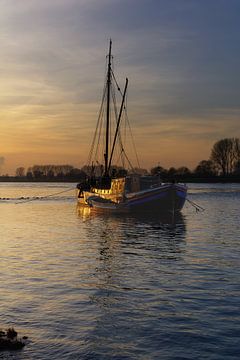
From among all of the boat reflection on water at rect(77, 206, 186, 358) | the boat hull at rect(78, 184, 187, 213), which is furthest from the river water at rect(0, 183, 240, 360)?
the boat hull at rect(78, 184, 187, 213)

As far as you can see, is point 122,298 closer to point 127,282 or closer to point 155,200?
point 127,282

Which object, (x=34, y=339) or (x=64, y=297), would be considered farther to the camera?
(x=64, y=297)

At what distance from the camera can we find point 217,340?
417 inches

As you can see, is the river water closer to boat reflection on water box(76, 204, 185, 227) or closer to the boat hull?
boat reflection on water box(76, 204, 185, 227)

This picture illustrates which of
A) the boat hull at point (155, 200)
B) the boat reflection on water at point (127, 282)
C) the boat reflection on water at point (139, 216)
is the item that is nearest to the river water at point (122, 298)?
the boat reflection on water at point (127, 282)

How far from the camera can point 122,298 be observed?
14.4 metres

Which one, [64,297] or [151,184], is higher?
[151,184]

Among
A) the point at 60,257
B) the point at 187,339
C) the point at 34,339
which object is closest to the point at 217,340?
the point at 187,339

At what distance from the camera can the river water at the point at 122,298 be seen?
10.2 metres

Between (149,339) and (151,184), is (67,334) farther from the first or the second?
(151,184)

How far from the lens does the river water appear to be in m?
10.2

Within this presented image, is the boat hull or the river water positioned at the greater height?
the boat hull

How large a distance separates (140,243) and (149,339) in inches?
666

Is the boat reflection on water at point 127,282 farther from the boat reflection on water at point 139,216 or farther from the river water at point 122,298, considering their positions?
the boat reflection on water at point 139,216
